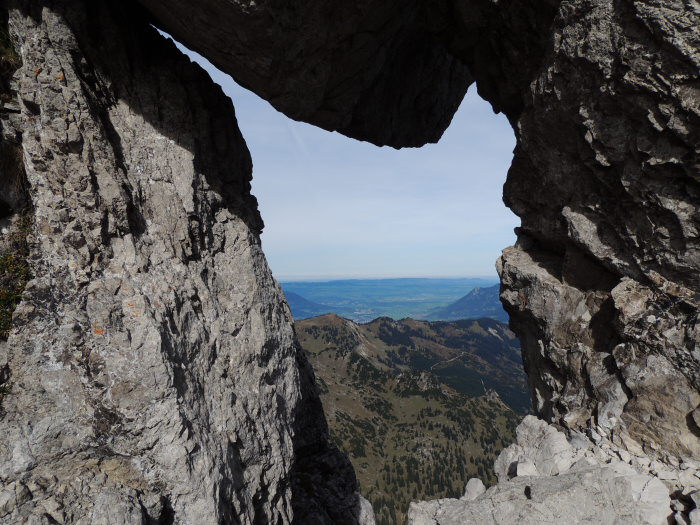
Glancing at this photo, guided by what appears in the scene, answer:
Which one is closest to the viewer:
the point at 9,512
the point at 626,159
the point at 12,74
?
the point at 9,512

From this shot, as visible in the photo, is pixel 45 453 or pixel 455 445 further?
pixel 455 445

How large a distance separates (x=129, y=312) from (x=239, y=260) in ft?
13.9

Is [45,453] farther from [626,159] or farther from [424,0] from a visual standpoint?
[424,0]

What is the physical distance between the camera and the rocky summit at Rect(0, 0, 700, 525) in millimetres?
8305

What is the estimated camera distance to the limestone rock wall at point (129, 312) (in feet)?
26.2

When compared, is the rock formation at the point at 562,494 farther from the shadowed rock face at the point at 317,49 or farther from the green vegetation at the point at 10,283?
the shadowed rock face at the point at 317,49

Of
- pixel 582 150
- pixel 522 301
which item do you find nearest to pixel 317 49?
pixel 582 150

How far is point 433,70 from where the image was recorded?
832 inches

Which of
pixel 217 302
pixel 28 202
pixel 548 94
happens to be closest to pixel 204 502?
pixel 217 302

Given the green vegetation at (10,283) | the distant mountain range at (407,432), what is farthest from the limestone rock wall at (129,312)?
the distant mountain range at (407,432)

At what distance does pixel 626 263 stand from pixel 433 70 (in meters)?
15.8

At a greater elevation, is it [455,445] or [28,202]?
[28,202]

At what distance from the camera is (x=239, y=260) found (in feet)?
40.9

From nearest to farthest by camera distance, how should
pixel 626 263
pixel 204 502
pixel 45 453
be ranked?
pixel 45 453 → pixel 204 502 → pixel 626 263
